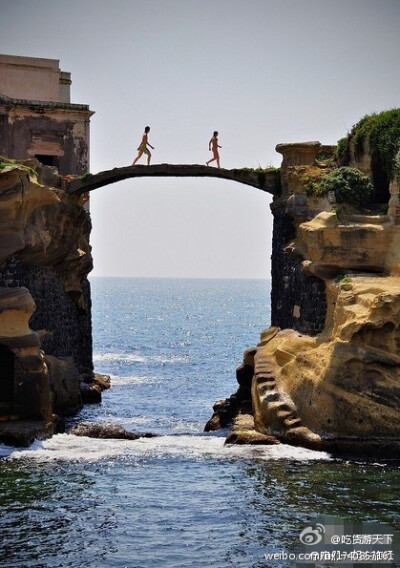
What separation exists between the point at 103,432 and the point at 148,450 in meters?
2.61

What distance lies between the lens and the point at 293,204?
44125 mm

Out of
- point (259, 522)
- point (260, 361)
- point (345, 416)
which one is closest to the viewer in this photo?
point (259, 522)

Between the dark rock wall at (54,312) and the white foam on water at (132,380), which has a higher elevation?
the dark rock wall at (54,312)

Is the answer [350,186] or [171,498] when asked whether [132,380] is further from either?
[171,498]

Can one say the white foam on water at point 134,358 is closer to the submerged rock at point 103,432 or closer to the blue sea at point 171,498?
the blue sea at point 171,498

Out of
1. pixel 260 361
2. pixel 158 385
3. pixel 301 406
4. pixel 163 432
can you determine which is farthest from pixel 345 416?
pixel 158 385

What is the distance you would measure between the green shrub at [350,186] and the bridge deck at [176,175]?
620 cm

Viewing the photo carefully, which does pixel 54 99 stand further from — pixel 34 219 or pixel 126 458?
pixel 126 458

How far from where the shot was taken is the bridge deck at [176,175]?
155 feet

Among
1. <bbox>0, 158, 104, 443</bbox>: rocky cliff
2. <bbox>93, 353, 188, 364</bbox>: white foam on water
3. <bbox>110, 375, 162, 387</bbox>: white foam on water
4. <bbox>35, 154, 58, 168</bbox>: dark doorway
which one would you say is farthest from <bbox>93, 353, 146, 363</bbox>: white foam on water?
<bbox>35, 154, 58, 168</bbox>: dark doorway

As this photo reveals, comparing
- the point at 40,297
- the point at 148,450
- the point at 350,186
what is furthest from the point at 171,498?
the point at 40,297

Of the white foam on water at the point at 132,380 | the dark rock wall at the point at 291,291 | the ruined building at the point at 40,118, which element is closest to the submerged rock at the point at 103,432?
the dark rock wall at the point at 291,291

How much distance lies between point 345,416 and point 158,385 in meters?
27.2

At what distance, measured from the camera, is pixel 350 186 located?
40.4 metres
